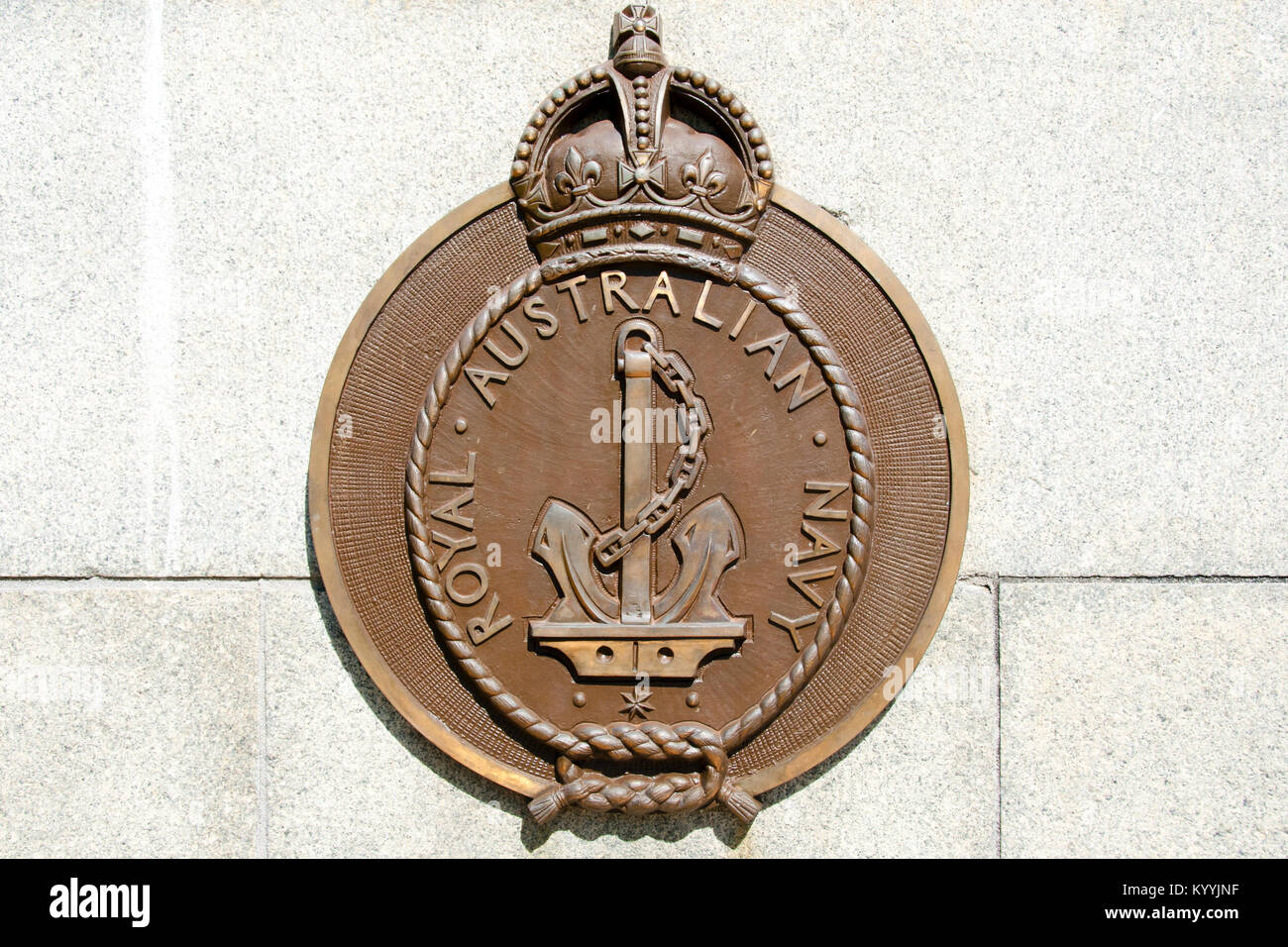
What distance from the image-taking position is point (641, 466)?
287 centimetres

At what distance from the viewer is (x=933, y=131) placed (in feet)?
9.89

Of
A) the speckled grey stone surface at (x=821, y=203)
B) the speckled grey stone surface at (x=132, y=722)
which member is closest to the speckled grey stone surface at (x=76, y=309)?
the speckled grey stone surface at (x=821, y=203)

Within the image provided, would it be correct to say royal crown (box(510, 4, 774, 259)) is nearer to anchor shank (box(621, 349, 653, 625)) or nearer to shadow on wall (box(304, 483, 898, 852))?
anchor shank (box(621, 349, 653, 625))

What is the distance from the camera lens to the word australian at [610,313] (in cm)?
290

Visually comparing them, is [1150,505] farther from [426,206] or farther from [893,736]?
[426,206]

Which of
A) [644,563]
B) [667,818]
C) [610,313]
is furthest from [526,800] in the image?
[610,313]

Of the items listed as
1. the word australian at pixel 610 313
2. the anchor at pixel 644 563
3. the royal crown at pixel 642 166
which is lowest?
the anchor at pixel 644 563

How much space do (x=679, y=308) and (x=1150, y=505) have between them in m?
1.61

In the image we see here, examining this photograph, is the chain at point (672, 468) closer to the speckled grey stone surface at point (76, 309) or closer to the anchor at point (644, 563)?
the anchor at point (644, 563)

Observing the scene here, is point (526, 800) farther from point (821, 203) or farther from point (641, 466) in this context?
point (821, 203)

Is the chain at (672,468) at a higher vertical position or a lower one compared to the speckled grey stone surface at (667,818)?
higher

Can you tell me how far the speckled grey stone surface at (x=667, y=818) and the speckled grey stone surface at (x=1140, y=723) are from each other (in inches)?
4.5

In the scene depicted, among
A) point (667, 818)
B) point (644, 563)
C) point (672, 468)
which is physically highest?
point (672, 468)

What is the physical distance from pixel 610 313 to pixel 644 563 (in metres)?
0.76
